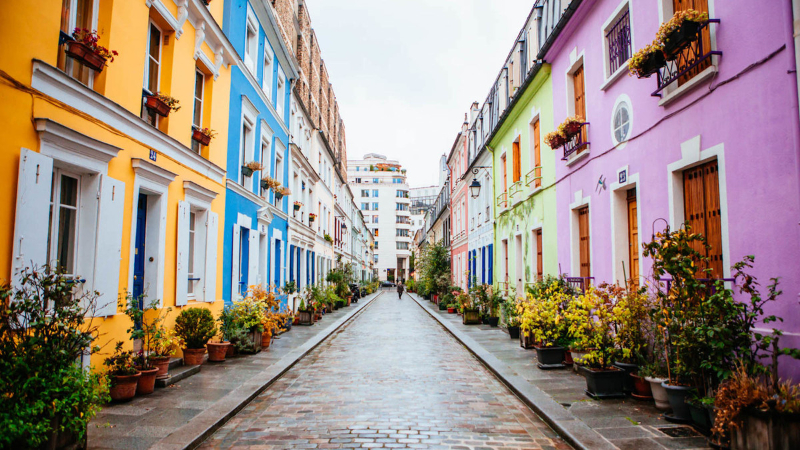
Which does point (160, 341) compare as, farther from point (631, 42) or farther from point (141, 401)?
point (631, 42)

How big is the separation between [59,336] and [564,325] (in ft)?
25.0

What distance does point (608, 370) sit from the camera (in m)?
6.78

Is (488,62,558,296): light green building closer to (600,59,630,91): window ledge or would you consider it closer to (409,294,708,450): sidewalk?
(600,59,630,91): window ledge

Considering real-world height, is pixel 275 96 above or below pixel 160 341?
above

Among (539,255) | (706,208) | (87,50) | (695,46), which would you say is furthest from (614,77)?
(87,50)

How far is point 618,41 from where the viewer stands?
8.83m

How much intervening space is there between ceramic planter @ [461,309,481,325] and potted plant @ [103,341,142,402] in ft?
41.3

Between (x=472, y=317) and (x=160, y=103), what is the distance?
1280cm

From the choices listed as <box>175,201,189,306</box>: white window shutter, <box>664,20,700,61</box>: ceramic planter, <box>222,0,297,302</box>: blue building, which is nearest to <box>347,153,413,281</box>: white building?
<box>222,0,297,302</box>: blue building

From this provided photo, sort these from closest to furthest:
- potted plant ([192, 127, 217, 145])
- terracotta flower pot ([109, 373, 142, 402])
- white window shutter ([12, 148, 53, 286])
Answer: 1. white window shutter ([12, 148, 53, 286])
2. terracotta flower pot ([109, 373, 142, 402])
3. potted plant ([192, 127, 217, 145])

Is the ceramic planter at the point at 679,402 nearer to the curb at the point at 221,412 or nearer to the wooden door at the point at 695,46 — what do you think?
the wooden door at the point at 695,46

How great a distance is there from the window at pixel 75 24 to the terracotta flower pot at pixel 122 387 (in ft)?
12.8

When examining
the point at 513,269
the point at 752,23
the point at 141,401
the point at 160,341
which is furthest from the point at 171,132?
the point at 513,269

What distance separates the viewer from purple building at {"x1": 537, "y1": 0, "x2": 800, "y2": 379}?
4.91 m
